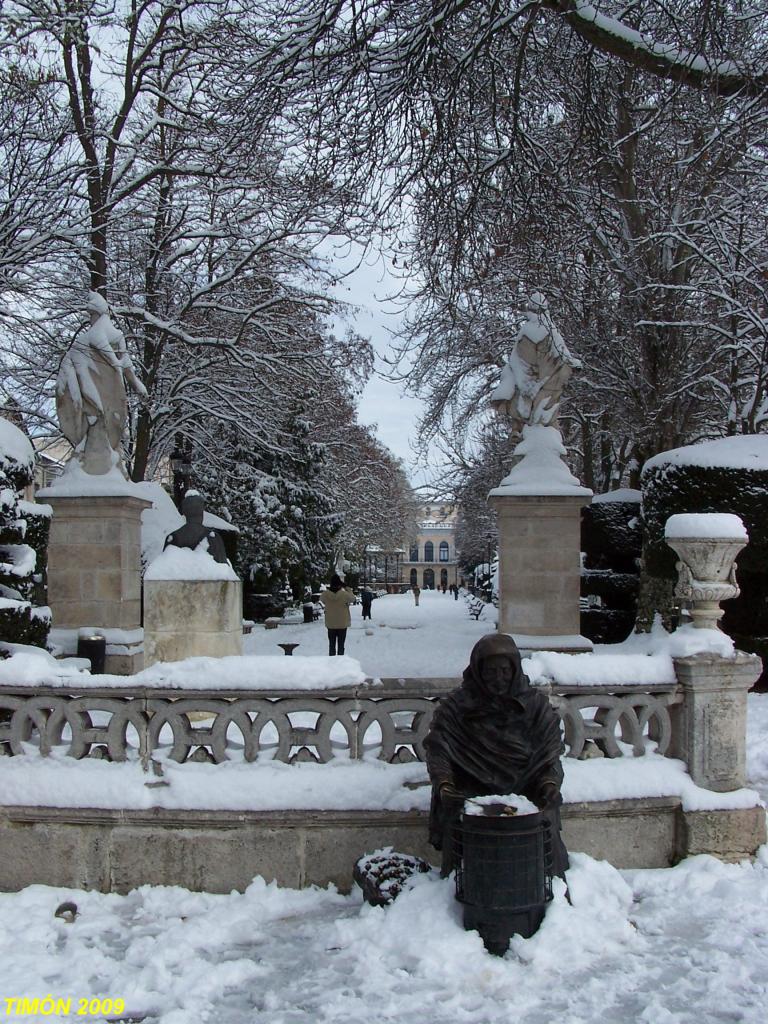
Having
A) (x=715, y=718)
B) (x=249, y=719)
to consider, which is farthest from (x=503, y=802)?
(x=715, y=718)

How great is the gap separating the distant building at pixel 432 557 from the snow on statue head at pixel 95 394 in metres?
100

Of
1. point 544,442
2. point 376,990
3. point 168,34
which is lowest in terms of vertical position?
point 376,990

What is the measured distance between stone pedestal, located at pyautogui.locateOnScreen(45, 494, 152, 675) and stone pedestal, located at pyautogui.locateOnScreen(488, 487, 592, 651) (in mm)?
5130

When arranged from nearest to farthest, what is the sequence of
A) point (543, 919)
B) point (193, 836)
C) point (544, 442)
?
point (543, 919) < point (193, 836) < point (544, 442)

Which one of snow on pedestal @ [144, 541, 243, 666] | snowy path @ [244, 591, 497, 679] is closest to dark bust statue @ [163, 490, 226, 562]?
snow on pedestal @ [144, 541, 243, 666]

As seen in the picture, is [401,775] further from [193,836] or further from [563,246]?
[563,246]

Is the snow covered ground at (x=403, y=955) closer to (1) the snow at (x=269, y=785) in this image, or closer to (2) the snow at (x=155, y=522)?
(1) the snow at (x=269, y=785)

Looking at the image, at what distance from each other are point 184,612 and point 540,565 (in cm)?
549

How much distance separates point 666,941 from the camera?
423 centimetres

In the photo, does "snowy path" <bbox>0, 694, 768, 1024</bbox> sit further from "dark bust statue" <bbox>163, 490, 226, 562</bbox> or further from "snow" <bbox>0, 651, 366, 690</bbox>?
"dark bust statue" <bbox>163, 490, 226, 562</bbox>

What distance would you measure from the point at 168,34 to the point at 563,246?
386 inches

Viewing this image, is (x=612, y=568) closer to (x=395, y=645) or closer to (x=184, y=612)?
(x=395, y=645)

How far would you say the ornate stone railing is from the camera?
16.8 ft

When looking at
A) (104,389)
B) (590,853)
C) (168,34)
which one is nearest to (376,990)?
(590,853)
